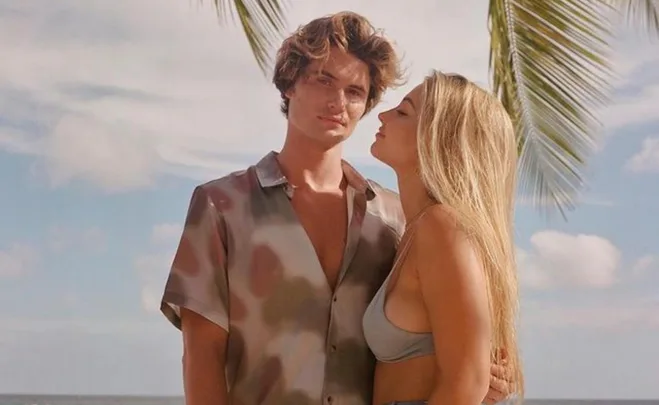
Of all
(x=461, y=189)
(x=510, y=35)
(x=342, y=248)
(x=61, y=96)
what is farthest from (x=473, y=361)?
(x=61, y=96)

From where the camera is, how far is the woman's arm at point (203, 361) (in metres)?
3.22

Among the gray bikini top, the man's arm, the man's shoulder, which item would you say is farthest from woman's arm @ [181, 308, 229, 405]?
the man's shoulder

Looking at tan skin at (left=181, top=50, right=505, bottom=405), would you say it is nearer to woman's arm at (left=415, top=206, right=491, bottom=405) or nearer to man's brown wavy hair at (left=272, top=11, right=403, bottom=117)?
man's brown wavy hair at (left=272, top=11, right=403, bottom=117)

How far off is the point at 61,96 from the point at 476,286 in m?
33.9

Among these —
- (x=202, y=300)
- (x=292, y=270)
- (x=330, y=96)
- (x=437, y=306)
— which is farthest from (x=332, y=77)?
(x=437, y=306)

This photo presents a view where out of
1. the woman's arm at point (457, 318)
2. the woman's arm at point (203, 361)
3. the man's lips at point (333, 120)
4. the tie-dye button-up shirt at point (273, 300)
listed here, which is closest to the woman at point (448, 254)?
the woman's arm at point (457, 318)

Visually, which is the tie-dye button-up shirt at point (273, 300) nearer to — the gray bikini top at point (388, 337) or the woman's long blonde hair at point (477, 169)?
the gray bikini top at point (388, 337)

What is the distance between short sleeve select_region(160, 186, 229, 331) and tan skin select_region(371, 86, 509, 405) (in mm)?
498

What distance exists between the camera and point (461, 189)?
2982 millimetres

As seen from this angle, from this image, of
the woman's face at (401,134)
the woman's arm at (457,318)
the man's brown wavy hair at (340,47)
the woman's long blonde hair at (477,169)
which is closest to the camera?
the woman's arm at (457,318)

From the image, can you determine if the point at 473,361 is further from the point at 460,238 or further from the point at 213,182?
the point at 213,182

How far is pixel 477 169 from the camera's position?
301 centimetres

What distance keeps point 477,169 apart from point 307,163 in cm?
63

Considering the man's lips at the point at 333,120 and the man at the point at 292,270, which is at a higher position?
the man's lips at the point at 333,120
